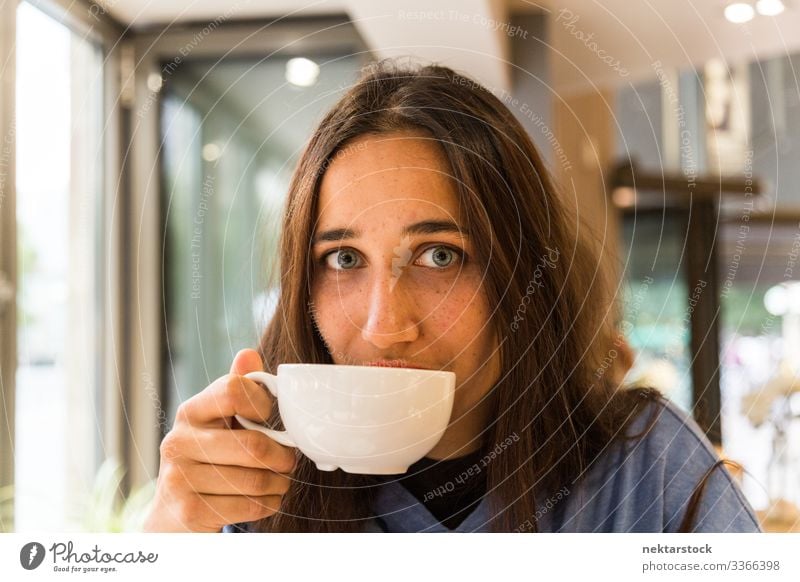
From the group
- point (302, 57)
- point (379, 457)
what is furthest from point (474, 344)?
point (302, 57)

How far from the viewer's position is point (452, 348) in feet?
1.14

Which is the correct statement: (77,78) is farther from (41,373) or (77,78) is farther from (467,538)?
(467,538)

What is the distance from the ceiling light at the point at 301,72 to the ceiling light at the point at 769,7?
23 centimetres

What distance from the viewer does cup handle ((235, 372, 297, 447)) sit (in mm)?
323

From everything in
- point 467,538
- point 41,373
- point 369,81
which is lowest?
point 467,538

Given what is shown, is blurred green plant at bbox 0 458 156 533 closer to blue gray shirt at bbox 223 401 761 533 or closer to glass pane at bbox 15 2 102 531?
glass pane at bbox 15 2 102 531

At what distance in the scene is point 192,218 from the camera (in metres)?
0.40

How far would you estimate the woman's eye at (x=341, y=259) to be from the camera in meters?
0.35

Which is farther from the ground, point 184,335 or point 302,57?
point 302,57

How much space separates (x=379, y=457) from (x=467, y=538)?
0.29 feet

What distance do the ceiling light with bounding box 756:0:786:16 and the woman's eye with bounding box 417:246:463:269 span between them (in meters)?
0.21

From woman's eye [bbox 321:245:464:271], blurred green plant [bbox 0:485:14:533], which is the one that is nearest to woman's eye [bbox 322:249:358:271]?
woman's eye [bbox 321:245:464:271]

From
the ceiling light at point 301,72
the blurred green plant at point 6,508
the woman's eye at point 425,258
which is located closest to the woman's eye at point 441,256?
the woman's eye at point 425,258

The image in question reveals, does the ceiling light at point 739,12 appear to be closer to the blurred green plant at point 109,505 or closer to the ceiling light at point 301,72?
the ceiling light at point 301,72
